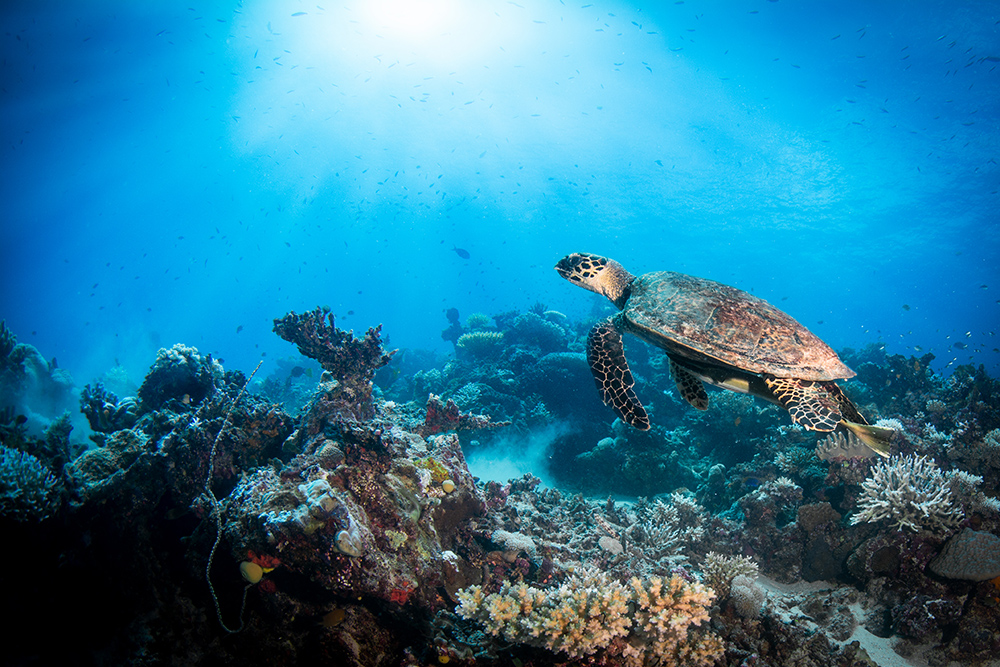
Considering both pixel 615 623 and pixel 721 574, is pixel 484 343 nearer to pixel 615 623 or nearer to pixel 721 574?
pixel 721 574

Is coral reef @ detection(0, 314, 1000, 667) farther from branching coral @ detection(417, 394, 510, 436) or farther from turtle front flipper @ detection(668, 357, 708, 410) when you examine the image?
turtle front flipper @ detection(668, 357, 708, 410)

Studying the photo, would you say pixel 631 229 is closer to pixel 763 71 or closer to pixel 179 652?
pixel 763 71

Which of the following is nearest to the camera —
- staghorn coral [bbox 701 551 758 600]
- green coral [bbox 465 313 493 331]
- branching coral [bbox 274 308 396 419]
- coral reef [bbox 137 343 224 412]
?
staghorn coral [bbox 701 551 758 600]

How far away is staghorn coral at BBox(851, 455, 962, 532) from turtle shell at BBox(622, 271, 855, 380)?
1.99m

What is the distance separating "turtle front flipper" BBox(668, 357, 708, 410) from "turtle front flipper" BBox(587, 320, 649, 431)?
72 cm

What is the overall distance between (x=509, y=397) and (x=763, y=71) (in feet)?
135

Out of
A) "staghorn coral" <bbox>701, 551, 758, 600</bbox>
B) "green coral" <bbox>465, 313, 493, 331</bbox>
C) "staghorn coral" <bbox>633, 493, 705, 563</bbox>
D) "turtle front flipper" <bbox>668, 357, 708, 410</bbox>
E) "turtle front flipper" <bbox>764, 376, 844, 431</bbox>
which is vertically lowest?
"staghorn coral" <bbox>701, 551, 758, 600</bbox>

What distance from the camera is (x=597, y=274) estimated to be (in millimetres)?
5727

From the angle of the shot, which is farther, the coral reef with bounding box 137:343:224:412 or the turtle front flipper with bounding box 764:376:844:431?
the coral reef with bounding box 137:343:224:412

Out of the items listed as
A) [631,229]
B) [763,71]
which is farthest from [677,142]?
[631,229]

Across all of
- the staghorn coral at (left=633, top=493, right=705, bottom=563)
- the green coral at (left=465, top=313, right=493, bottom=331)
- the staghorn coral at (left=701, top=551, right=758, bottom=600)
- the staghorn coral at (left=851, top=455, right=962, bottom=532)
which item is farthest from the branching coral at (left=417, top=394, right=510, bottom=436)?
the green coral at (left=465, top=313, right=493, bottom=331)

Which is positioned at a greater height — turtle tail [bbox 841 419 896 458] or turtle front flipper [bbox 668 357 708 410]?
turtle front flipper [bbox 668 357 708 410]

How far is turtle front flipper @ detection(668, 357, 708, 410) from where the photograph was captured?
4648 millimetres

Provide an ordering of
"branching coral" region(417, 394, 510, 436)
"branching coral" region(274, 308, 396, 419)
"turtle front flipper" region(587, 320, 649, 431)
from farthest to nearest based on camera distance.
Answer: "branching coral" region(417, 394, 510, 436) < "branching coral" region(274, 308, 396, 419) < "turtle front flipper" region(587, 320, 649, 431)
